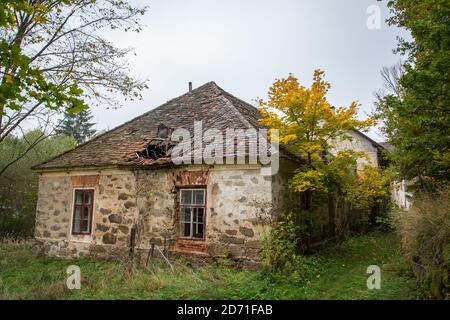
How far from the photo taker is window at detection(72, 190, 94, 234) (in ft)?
36.5

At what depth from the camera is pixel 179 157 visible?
9750 millimetres

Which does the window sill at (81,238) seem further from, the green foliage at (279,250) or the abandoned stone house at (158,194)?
the green foliage at (279,250)

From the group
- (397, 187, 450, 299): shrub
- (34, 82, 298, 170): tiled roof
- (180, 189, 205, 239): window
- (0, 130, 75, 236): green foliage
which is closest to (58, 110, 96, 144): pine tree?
(0, 130, 75, 236): green foliage

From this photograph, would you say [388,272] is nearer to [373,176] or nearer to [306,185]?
[306,185]

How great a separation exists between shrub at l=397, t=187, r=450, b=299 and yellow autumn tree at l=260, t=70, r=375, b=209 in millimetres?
2419

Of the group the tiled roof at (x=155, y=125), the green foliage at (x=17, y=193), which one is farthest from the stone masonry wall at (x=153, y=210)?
the green foliage at (x=17, y=193)

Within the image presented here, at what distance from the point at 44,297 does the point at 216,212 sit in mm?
4350

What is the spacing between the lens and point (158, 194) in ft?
32.6

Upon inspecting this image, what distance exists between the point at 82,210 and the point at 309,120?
313 inches

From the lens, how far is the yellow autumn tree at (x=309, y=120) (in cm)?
853

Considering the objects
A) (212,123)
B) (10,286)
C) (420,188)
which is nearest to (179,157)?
(212,123)

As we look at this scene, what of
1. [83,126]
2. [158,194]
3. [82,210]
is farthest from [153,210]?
[83,126]

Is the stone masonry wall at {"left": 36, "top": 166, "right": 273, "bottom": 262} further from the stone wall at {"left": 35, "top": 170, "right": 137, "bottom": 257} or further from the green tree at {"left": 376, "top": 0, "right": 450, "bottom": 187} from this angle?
the green tree at {"left": 376, "top": 0, "right": 450, "bottom": 187}

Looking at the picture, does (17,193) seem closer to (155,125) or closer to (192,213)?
(155,125)
